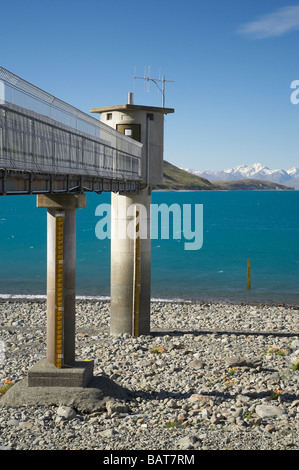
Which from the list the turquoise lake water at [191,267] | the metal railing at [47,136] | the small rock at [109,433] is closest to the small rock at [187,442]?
the small rock at [109,433]

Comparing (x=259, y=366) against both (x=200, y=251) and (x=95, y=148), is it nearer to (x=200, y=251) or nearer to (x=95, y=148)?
(x=95, y=148)

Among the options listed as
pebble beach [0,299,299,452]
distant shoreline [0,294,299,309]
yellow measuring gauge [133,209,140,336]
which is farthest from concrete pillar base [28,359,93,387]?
distant shoreline [0,294,299,309]

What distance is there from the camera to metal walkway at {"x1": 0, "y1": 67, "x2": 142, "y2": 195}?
40.3ft

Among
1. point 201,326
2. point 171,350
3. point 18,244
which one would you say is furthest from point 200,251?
point 171,350

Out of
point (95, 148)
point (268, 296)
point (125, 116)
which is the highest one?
point (125, 116)

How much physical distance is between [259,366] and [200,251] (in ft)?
190

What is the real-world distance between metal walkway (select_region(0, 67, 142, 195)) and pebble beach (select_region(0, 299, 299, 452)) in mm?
5773

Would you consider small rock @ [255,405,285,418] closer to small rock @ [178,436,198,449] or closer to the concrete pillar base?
small rock @ [178,436,198,449]

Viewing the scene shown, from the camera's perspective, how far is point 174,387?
1761 cm

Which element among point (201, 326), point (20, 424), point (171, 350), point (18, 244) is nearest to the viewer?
point (20, 424)

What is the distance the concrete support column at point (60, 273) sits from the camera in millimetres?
16297

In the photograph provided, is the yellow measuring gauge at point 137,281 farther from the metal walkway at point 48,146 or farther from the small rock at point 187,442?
the small rock at point 187,442

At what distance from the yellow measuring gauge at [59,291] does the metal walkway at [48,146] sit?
110cm

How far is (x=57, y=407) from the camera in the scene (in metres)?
15.6
